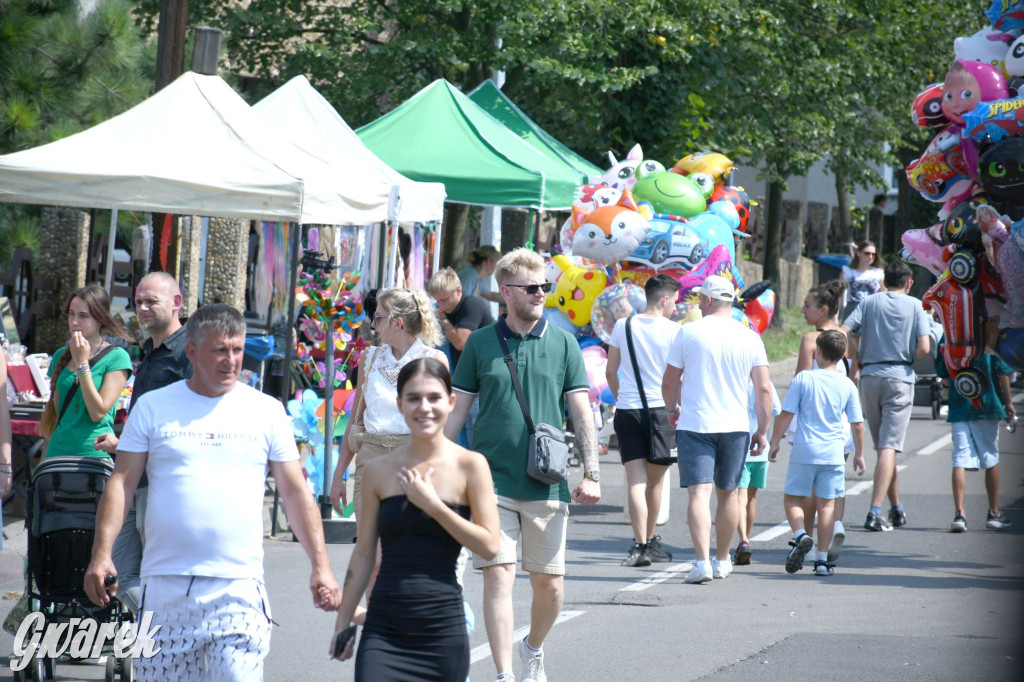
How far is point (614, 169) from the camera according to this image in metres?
13.3

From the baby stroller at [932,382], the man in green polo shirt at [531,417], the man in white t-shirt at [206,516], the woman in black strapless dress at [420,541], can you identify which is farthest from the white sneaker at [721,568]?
the baby stroller at [932,382]

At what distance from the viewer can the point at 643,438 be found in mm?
9172

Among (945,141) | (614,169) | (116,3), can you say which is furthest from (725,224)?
(116,3)

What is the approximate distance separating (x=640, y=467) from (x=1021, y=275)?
2.77 metres

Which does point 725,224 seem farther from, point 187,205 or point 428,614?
point 428,614

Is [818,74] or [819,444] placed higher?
[818,74]

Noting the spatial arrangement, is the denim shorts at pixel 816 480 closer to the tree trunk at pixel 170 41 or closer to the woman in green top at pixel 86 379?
the woman in green top at pixel 86 379

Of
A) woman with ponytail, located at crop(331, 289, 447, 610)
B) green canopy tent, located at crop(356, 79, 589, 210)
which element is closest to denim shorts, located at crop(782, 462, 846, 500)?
woman with ponytail, located at crop(331, 289, 447, 610)

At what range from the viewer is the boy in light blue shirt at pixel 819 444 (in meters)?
8.88

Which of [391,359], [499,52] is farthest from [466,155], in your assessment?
[391,359]

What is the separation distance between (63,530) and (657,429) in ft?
14.1

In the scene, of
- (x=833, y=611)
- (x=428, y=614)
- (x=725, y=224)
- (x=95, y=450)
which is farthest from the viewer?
(x=725, y=224)

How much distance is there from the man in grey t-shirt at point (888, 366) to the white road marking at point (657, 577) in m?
2.11

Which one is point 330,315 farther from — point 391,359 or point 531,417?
point 531,417
